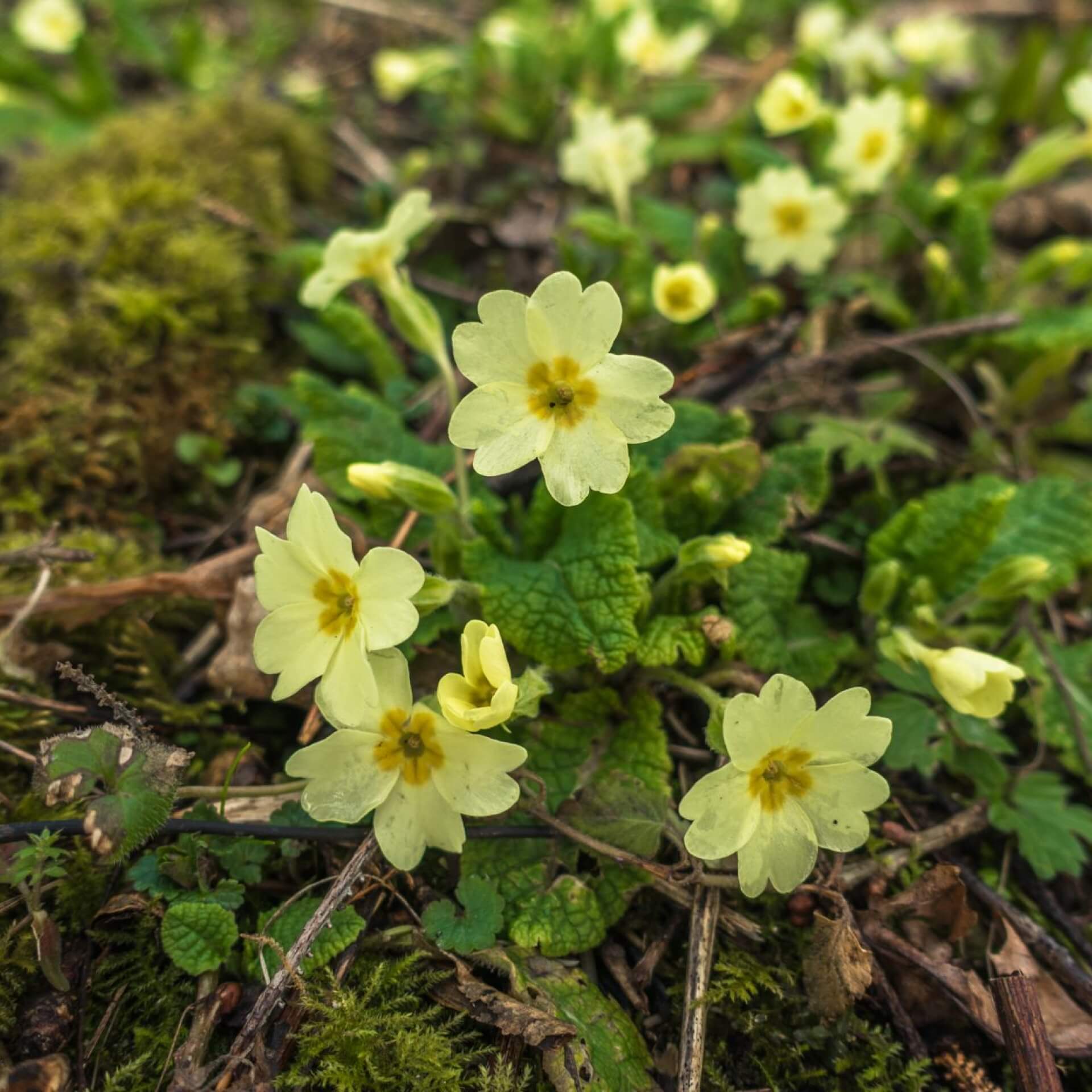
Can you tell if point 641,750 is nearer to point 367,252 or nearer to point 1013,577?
point 1013,577

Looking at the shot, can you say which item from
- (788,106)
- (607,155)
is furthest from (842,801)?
(788,106)

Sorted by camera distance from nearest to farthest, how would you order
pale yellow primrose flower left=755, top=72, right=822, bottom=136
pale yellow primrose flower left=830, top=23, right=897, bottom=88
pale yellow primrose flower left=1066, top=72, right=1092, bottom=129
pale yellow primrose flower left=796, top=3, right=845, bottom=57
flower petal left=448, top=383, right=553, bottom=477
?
flower petal left=448, top=383, right=553, bottom=477 → pale yellow primrose flower left=1066, top=72, right=1092, bottom=129 → pale yellow primrose flower left=755, top=72, right=822, bottom=136 → pale yellow primrose flower left=830, top=23, right=897, bottom=88 → pale yellow primrose flower left=796, top=3, right=845, bottom=57

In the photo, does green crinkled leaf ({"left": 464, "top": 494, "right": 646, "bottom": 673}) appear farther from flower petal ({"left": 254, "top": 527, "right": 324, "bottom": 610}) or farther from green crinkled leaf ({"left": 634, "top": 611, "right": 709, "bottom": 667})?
flower petal ({"left": 254, "top": 527, "right": 324, "bottom": 610})

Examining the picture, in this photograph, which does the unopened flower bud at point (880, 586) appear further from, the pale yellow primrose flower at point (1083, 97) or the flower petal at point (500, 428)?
the pale yellow primrose flower at point (1083, 97)

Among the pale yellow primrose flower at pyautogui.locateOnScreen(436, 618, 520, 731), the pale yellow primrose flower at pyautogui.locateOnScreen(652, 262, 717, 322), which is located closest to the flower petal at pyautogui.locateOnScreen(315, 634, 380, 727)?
the pale yellow primrose flower at pyautogui.locateOnScreen(436, 618, 520, 731)

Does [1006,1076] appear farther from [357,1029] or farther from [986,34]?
[986,34]
